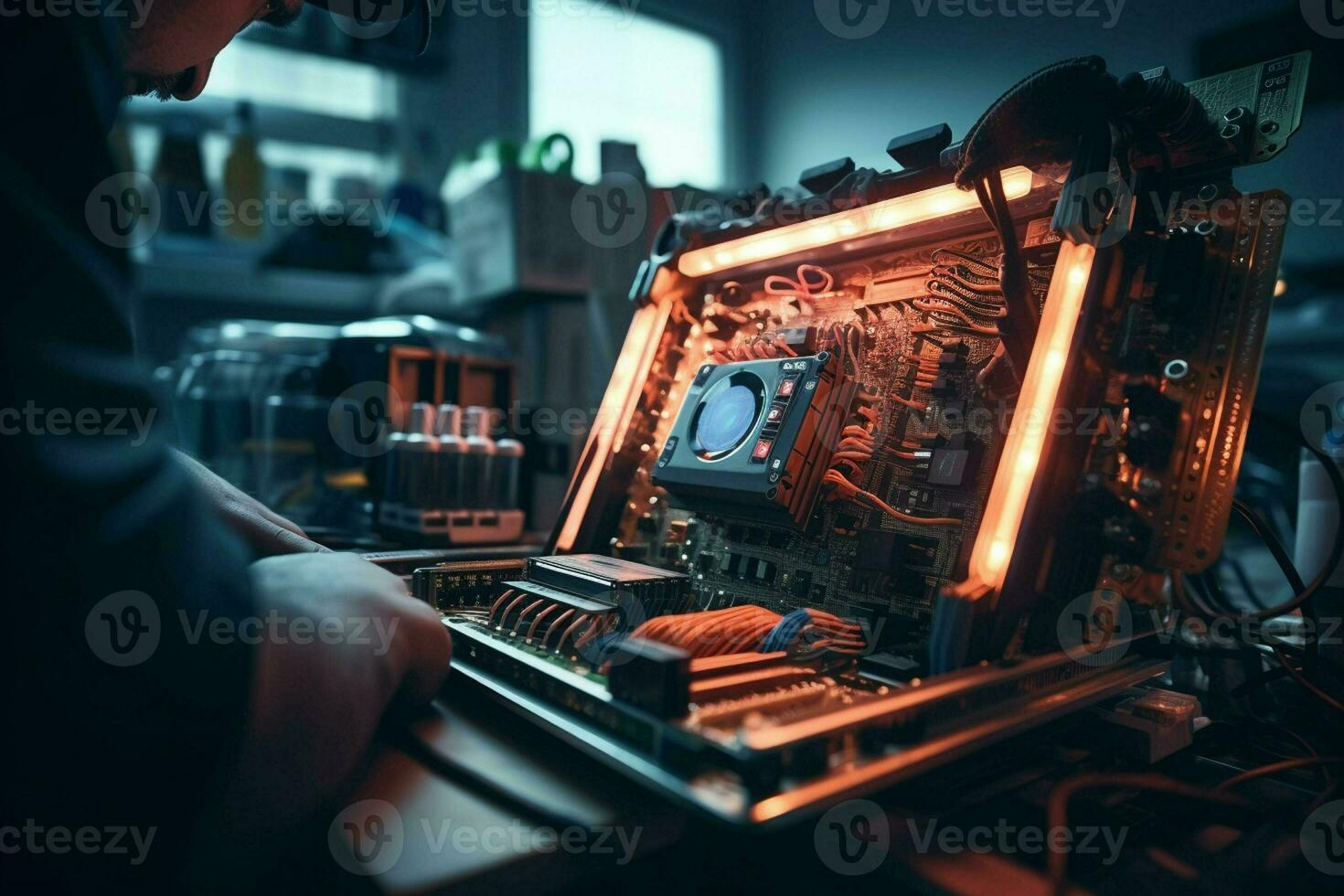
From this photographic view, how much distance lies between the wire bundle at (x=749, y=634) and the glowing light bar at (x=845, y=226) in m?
0.56

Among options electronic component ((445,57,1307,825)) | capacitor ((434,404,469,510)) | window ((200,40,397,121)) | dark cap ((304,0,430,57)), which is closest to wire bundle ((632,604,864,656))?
electronic component ((445,57,1307,825))

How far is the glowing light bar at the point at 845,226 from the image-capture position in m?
0.99

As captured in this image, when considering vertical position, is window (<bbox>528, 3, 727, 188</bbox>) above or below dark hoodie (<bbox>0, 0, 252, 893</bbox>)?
above

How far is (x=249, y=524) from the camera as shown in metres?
0.97

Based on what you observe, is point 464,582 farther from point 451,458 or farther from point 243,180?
point 243,180

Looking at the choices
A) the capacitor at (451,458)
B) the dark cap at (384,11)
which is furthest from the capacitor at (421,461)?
the dark cap at (384,11)

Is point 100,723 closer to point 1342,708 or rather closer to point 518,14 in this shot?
point 1342,708

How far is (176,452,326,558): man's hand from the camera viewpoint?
0.96 meters

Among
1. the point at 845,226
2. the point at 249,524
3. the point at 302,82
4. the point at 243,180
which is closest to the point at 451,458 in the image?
the point at 249,524

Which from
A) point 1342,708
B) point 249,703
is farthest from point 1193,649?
point 249,703

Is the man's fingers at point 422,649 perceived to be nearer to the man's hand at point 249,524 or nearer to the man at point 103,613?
the man at point 103,613

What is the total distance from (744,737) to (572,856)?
18cm

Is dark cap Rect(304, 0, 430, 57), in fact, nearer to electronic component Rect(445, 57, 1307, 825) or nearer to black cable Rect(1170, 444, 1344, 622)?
electronic component Rect(445, 57, 1307, 825)

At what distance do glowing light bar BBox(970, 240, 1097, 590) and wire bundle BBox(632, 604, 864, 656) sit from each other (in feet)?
0.57
